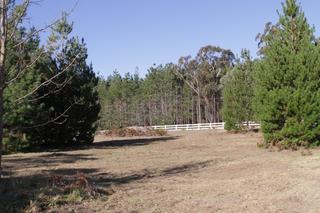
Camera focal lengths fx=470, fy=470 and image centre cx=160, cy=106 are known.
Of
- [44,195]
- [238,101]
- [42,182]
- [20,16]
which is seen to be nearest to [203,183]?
[42,182]

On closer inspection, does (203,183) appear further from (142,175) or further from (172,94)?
(172,94)

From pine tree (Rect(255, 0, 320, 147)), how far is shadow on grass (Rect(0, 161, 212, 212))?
20.3 ft

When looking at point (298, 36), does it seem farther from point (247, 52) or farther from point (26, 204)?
point (247, 52)

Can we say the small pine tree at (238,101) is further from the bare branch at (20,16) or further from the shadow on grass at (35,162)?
the bare branch at (20,16)

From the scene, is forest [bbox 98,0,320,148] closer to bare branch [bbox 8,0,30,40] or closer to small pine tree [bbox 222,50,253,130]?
small pine tree [bbox 222,50,253,130]

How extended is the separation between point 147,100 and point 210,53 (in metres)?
19.8

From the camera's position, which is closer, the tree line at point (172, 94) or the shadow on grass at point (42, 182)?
the shadow on grass at point (42, 182)

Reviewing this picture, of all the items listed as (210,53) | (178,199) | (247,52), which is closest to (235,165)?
(178,199)

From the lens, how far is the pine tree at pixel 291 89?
2147 centimetres

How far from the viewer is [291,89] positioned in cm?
2181

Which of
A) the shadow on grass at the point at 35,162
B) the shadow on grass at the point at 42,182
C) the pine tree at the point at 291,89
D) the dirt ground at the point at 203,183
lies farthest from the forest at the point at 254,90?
the shadow on grass at the point at 35,162

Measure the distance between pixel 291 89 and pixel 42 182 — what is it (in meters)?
14.3

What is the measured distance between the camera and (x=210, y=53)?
7875 centimetres

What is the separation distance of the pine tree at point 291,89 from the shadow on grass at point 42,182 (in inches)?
244
